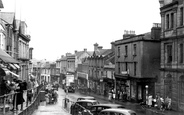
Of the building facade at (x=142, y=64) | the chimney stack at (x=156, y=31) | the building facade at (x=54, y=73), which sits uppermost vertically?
the chimney stack at (x=156, y=31)

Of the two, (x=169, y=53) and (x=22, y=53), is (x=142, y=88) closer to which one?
(x=169, y=53)

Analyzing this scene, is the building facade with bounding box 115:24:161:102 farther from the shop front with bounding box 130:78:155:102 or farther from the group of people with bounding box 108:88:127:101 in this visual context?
the group of people with bounding box 108:88:127:101

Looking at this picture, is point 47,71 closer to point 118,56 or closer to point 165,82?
point 118,56

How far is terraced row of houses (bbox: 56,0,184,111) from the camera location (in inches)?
1127

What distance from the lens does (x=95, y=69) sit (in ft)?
202

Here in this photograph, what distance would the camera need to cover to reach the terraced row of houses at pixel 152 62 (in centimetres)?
2862

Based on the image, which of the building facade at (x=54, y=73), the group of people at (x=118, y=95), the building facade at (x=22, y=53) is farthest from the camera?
the building facade at (x=54, y=73)

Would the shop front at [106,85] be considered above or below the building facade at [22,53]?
below

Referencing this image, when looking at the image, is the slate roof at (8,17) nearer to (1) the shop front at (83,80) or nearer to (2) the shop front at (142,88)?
(2) the shop front at (142,88)

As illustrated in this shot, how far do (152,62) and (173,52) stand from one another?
27.8 ft

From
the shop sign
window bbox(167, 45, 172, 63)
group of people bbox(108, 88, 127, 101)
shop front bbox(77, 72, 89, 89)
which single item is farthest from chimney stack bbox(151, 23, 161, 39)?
the shop sign

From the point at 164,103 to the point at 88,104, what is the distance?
→ 10494mm

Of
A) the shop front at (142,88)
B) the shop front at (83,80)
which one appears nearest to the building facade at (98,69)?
the shop front at (83,80)

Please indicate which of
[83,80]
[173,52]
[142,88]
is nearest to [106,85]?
[142,88]
